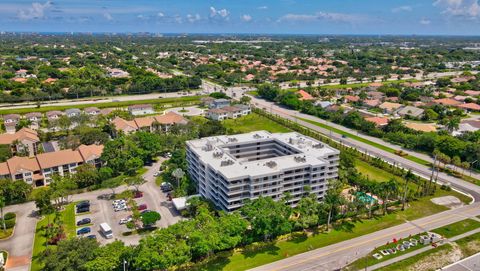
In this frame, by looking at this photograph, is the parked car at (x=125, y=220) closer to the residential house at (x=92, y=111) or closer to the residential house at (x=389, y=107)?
the residential house at (x=92, y=111)

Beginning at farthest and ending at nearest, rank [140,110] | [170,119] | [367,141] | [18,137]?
[140,110] → [170,119] → [367,141] → [18,137]

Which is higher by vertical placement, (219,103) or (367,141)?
(219,103)

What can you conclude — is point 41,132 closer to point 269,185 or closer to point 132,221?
point 132,221

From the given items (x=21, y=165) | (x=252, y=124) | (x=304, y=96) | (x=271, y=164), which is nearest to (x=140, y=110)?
(x=252, y=124)

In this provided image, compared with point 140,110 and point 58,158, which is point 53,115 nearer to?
point 140,110

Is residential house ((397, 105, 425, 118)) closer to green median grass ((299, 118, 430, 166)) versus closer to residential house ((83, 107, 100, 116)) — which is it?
green median grass ((299, 118, 430, 166))

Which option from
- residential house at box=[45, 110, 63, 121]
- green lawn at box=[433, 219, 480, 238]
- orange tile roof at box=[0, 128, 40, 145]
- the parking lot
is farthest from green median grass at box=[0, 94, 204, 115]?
green lawn at box=[433, 219, 480, 238]

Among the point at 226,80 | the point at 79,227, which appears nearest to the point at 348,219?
the point at 79,227
